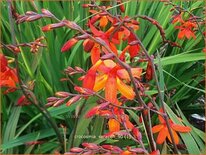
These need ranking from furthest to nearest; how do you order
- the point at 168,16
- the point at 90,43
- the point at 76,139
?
the point at 168,16, the point at 76,139, the point at 90,43

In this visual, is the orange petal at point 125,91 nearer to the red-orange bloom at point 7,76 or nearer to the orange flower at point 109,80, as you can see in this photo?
the orange flower at point 109,80

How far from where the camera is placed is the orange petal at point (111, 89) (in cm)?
90

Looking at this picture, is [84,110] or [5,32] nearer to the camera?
[84,110]

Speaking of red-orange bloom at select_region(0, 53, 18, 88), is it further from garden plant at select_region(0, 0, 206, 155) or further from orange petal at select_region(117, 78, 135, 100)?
orange petal at select_region(117, 78, 135, 100)

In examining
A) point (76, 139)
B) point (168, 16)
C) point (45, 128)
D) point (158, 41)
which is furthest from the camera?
point (168, 16)

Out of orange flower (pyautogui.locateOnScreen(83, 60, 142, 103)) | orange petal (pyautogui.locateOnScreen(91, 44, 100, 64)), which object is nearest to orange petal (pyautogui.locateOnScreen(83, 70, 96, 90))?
orange flower (pyautogui.locateOnScreen(83, 60, 142, 103))

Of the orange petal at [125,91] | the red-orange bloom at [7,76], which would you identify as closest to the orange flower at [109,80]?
the orange petal at [125,91]

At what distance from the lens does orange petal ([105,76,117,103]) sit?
90 centimetres

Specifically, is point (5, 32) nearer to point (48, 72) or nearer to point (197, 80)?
point (48, 72)

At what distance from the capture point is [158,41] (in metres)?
1.92

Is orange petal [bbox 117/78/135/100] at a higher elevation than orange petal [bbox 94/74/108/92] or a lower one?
lower

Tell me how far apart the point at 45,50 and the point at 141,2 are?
2.13ft

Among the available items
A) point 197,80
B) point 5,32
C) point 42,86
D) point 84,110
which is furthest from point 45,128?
point 197,80

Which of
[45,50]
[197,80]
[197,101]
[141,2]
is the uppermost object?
[141,2]
